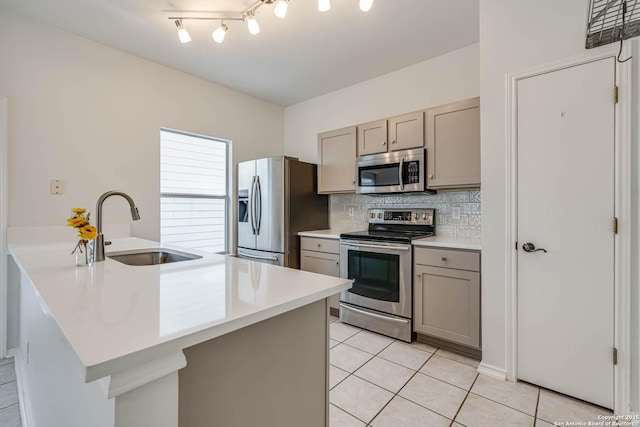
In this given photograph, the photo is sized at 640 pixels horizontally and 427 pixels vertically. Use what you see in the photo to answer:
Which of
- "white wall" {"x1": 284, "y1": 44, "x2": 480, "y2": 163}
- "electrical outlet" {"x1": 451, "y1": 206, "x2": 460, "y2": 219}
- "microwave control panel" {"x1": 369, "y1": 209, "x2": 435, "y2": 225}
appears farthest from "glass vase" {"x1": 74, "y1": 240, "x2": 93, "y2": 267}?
"white wall" {"x1": 284, "y1": 44, "x2": 480, "y2": 163}

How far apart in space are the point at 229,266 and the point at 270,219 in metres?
2.07

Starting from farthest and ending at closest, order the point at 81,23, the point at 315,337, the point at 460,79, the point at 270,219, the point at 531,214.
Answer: the point at 270,219 → the point at 460,79 → the point at 81,23 → the point at 531,214 → the point at 315,337

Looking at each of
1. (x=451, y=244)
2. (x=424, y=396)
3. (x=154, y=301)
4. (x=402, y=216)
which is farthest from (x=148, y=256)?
(x=402, y=216)

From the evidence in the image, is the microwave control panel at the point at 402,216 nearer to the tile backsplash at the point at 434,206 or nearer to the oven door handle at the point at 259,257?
the tile backsplash at the point at 434,206

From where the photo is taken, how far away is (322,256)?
3281 millimetres

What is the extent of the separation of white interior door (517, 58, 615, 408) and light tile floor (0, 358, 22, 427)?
123 inches

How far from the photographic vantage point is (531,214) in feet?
6.34

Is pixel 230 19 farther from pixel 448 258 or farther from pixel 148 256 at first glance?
pixel 448 258

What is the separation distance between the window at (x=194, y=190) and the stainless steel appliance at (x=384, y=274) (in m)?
1.77

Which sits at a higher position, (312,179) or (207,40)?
(207,40)

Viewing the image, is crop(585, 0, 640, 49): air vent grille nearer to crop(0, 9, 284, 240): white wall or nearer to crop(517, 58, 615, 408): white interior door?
crop(517, 58, 615, 408): white interior door

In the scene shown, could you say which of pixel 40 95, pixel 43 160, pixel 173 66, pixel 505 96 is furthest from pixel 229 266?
pixel 173 66

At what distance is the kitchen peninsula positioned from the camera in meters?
0.60

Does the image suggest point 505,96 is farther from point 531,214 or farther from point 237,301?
point 237,301
